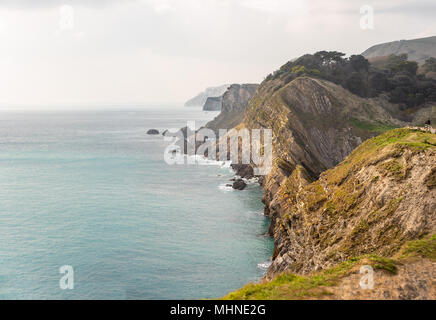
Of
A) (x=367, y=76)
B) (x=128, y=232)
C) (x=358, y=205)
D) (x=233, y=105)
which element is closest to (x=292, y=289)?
(x=358, y=205)

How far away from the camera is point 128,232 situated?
2264 inches

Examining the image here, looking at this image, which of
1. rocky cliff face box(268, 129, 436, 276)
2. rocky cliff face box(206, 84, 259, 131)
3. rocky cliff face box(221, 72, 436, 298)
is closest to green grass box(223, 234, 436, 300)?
rocky cliff face box(268, 129, 436, 276)

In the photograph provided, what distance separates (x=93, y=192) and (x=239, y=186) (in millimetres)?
30847

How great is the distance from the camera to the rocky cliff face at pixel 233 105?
6731 inches

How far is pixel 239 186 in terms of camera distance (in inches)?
3319

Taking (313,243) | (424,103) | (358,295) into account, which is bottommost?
(313,243)

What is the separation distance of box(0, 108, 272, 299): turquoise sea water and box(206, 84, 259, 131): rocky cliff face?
6501cm

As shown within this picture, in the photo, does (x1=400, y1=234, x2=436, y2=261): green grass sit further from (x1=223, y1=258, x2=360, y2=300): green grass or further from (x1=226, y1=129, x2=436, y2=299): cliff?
(x1=223, y1=258, x2=360, y2=300): green grass

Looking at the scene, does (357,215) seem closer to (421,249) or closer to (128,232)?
(421,249)

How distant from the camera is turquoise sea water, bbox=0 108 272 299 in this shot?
139 feet

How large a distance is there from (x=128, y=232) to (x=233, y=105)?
128318mm

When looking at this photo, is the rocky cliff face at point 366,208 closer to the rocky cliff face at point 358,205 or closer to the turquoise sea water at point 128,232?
the rocky cliff face at point 358,205

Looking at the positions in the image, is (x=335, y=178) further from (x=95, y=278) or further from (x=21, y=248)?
(x=21, y=248)
